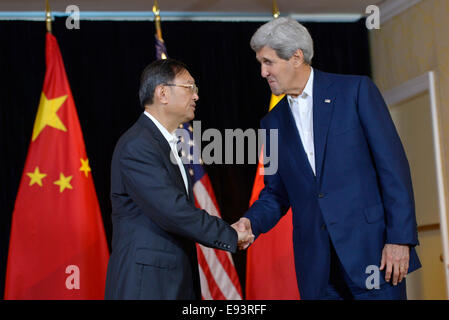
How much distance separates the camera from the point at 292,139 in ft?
9.10

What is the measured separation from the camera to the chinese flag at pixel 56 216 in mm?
4480

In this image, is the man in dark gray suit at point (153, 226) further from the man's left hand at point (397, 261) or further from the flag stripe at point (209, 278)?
the flag stripe at point (209, 278)

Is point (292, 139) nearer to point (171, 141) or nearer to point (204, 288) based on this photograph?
point (171, 141)

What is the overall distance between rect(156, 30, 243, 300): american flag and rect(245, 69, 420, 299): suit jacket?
211 cm

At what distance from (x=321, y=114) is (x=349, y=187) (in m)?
0.33

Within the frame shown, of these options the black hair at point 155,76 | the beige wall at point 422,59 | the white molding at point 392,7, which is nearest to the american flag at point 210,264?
the beige wall at point 422,59

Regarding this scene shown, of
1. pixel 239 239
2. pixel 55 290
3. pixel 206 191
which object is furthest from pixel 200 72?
pixel 239 239

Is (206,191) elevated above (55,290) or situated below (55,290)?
above

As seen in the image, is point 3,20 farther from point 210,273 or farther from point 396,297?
point 396,297

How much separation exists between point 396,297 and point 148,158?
1110mm

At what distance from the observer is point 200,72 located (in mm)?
5453

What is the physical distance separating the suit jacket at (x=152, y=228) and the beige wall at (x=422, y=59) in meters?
2.87
